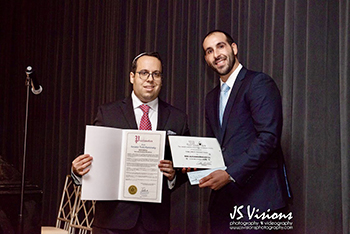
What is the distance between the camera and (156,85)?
282cm

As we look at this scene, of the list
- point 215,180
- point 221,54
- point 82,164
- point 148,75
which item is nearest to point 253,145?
point 215,180

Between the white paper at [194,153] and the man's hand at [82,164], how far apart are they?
0.48 metres

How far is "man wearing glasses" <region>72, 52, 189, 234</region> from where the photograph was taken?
260cm

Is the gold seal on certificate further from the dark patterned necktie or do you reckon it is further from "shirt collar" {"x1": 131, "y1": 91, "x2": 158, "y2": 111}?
"shirt collar" {"x1": 131, "y1": 91, "x2": 158, "y2": 111}

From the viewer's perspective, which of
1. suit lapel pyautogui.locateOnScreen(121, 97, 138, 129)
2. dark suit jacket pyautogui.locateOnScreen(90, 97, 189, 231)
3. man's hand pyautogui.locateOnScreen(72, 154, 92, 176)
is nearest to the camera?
man's hand pyautogui.locateOnScreen(72, 154, 92, 176)

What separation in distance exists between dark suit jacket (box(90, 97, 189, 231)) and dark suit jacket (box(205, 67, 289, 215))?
315 mm

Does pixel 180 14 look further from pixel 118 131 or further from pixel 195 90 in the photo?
pixel 118 131

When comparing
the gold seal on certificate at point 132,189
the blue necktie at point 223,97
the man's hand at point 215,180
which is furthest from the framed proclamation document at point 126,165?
the blue necktie at point 223,97

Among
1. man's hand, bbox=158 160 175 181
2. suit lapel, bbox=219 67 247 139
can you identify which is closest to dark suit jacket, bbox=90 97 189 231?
man's hand, bbox=158 160 175 181

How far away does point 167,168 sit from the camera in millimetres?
2629

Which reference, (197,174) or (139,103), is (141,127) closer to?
(139,103)

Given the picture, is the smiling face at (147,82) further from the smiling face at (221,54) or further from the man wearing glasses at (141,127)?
the smiling face at (221,54)

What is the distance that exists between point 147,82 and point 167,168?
0.56 m

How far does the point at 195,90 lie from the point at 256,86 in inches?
63.1
